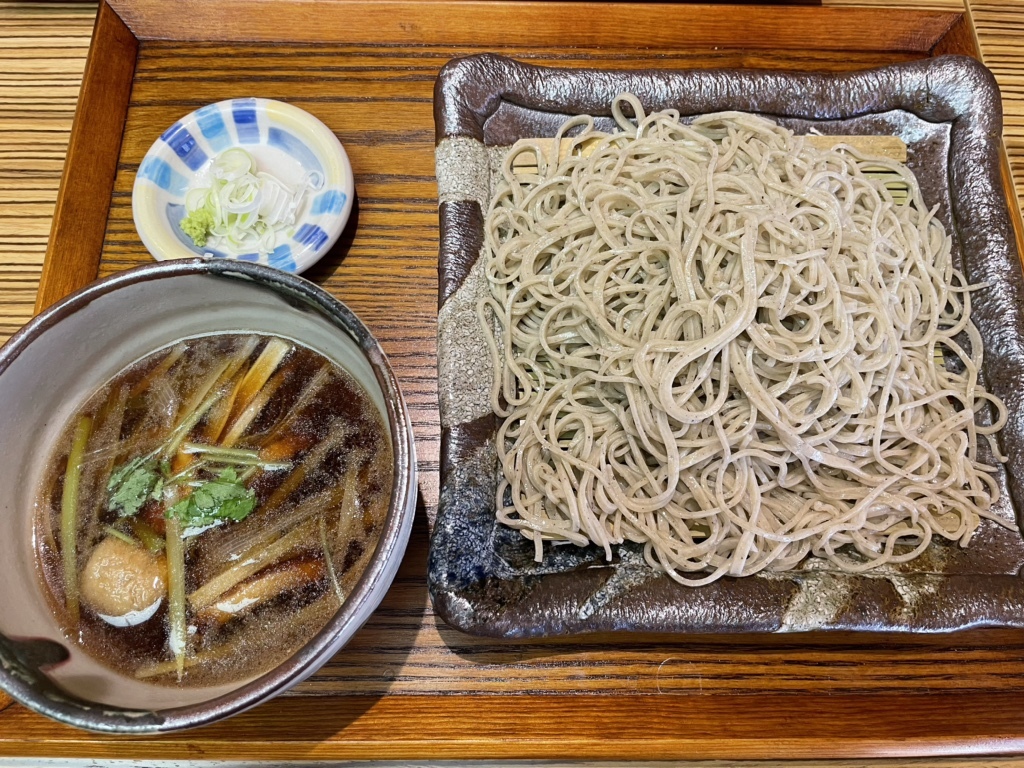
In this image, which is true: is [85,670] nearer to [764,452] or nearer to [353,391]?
[353,391]

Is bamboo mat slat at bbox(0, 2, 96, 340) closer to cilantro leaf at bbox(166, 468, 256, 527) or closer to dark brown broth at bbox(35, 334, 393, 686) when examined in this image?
dark brown broth at bbox(35, 334, 393, 686)

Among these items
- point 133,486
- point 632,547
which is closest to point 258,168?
point 133,486

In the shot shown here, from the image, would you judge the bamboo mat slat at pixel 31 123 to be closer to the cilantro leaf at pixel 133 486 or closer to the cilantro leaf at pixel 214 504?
the cilantro leaf at pixel 133 486

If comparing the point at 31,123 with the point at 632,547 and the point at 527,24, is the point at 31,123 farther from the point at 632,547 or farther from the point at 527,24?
the point at 632,547

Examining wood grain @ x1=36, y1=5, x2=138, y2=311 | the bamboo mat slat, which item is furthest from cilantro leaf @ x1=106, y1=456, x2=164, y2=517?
the bamboo mat slat

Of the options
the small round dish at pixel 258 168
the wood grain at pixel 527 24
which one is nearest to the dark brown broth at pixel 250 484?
the small round dish at pixel 258 168
